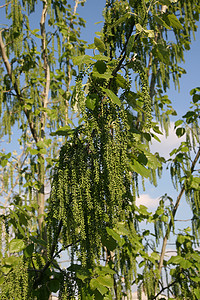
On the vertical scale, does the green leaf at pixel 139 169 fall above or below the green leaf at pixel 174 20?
below

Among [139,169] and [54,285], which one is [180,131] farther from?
[54,285]

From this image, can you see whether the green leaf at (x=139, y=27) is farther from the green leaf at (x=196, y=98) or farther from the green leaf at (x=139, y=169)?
the green leaf at (x=196, y=98)

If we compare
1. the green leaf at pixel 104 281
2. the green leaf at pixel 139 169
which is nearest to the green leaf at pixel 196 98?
the green leaf at pixel 139 169

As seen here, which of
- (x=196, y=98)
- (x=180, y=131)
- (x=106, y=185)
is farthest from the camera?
(x=180, y=131)

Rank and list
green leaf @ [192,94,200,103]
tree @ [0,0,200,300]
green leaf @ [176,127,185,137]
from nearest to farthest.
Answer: tree @ [0,0,200,300] < green leaf @ [192,94,200,103] < green leaf @ [176,127,185,137]

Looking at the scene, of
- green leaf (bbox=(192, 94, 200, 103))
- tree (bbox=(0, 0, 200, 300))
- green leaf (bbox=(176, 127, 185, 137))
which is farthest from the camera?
green leaf (bbox=(176, 127, 185, 137))

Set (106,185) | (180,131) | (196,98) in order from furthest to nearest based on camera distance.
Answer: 1. (180,131)
2. (196,98)
3. (106,185)

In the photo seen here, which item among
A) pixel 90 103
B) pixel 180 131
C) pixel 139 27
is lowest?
pixel 90 103

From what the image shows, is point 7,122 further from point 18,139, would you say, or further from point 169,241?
point 169,241

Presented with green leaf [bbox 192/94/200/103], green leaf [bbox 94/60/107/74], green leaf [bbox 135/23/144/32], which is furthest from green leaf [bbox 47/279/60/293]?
green leaf [bbox 192/94/200/103]

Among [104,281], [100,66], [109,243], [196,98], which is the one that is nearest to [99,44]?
[100,66]

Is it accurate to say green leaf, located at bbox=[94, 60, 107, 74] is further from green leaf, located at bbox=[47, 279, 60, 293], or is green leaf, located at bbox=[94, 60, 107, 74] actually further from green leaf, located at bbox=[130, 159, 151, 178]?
green leaf, located at bbox=[47, 279, 60, 293]

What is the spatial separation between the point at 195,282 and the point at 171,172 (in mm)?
1234

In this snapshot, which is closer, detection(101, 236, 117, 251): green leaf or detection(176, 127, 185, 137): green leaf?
detection(101, 236, 117, 251): green leaf
